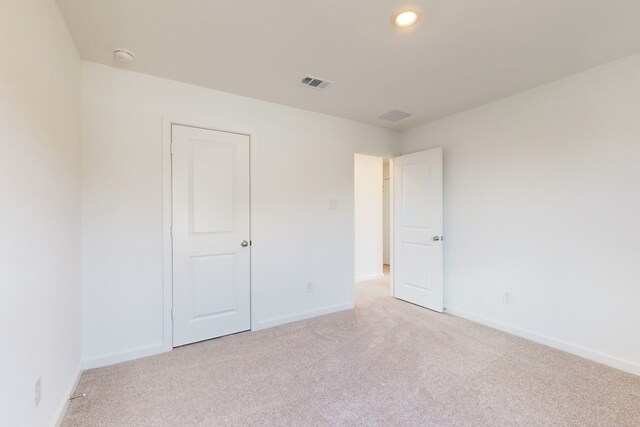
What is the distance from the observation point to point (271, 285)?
3109mm

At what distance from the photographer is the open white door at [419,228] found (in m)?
3.52

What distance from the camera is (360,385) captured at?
6.64ft

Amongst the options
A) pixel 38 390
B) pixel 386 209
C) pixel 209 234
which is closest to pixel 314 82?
pixel 209 234

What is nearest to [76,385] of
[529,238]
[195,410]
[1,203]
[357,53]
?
[195,410]

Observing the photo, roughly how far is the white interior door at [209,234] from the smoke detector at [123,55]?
58 cm

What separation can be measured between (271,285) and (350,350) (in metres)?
1.08

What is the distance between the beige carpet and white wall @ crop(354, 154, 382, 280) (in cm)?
249

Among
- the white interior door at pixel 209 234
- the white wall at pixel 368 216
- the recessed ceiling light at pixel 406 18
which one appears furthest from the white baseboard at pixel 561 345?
the recessed ceiling light at pixel 406 18

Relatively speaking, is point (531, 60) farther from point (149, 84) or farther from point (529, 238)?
point (149, 84)

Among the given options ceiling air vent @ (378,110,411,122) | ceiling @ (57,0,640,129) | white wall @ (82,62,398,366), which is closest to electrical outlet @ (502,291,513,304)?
white wall @ (82,62,398,366)

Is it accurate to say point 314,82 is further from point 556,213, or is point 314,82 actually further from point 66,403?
point 66,403

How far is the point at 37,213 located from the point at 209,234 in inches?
54.6

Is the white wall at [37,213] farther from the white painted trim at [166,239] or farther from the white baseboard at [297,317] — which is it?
the white baseboard at [297,317]

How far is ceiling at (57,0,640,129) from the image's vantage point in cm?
169
